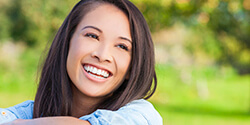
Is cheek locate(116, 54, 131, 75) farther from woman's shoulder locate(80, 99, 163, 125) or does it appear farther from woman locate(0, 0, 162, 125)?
woman's shoulder locate(80, 99, 163, 125)

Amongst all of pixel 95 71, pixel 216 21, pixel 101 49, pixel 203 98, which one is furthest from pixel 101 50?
pixel 203 98

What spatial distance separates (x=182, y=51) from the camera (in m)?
13.7

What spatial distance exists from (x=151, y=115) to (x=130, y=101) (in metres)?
0.21

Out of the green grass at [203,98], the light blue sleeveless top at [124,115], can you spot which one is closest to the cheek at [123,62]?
the light blue sleeveless top at [124,115]

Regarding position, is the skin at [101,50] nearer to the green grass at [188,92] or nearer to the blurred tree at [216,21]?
the blurred tree at [216,21]

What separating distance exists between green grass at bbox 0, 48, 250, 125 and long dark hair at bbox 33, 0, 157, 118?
658 cm

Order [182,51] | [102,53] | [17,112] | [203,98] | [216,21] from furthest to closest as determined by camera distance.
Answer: [182,51]
[203,98]
[216,21]
[17,112]
[102,53]

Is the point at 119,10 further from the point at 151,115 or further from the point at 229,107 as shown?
the point at 229,107

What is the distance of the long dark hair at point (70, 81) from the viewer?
181 centimetres

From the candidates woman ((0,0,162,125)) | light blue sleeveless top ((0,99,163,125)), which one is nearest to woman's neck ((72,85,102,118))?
woman ((0,0,162,125))

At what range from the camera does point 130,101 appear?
5.70ft

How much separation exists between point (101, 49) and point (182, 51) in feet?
40.0

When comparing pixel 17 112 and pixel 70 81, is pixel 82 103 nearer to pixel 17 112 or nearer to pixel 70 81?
pixel 70 81

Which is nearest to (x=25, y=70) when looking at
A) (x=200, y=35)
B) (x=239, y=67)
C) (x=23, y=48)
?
(x=23, y=48)
